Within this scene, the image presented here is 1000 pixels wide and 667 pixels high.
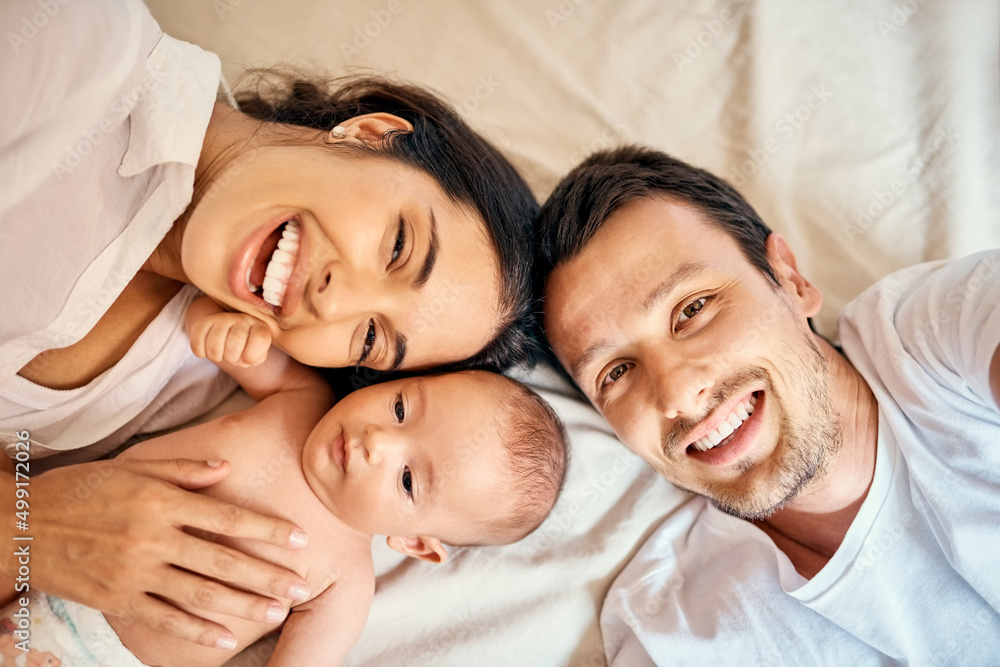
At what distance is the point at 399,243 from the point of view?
1547 mm

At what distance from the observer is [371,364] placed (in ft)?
5.65

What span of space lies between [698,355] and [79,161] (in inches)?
58.3

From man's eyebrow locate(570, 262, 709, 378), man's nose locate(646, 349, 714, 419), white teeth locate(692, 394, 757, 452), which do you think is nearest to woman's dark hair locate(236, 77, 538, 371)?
man's eyebrow locate(570, 262, 709, 378)

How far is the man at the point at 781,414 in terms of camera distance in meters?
1.68

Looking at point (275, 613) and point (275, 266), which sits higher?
point (275, 266)

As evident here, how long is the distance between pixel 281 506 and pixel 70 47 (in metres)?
1.14

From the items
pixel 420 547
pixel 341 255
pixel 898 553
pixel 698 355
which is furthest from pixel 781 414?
A: pixel 341 255

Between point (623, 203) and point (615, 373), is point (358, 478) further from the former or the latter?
point (623, 203)

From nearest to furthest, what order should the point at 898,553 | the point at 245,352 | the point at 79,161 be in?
the point at 79,161, the point at 245,352, the point at 898,553

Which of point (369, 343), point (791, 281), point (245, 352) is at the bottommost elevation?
point (245, 352)

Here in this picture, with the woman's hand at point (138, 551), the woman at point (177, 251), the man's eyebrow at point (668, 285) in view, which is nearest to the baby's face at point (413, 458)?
the woman at point (177, 251)

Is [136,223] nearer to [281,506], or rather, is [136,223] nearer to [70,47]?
[70,47]

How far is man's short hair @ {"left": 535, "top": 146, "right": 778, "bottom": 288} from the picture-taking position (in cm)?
183

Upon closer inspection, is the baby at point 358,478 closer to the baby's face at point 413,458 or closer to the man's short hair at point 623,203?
the baby's face at point 413,458
